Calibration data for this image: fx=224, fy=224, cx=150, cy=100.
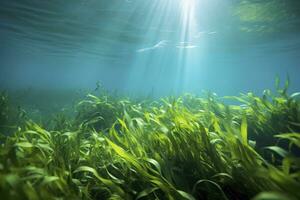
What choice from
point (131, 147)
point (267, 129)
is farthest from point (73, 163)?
point (267, 129)

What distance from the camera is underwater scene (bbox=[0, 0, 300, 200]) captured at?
7.42 feet

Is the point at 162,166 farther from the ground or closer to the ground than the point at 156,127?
closer to the ground

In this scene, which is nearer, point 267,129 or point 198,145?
point 198,145

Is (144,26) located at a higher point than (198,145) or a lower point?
higher

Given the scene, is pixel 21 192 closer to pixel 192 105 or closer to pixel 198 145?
pixel 198 145

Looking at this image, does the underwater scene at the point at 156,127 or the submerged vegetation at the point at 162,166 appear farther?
the underwater scene at the point at 156,127

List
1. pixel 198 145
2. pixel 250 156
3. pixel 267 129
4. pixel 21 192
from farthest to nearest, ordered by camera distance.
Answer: pixel 267 129
pixel 198 145
pixel 250 156
pixel 21 192

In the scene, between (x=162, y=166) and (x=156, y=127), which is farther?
(x=156, y=127)

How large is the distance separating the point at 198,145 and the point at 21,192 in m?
2.04

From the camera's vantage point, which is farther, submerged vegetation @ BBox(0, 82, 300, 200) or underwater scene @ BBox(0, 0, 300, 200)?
underwater scene @ BBox(0, 0, 300, 200)

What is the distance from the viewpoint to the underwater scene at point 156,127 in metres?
2.26

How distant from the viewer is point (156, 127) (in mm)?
3893

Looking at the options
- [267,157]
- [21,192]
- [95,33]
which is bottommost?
[267,157]

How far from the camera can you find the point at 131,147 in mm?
3246
